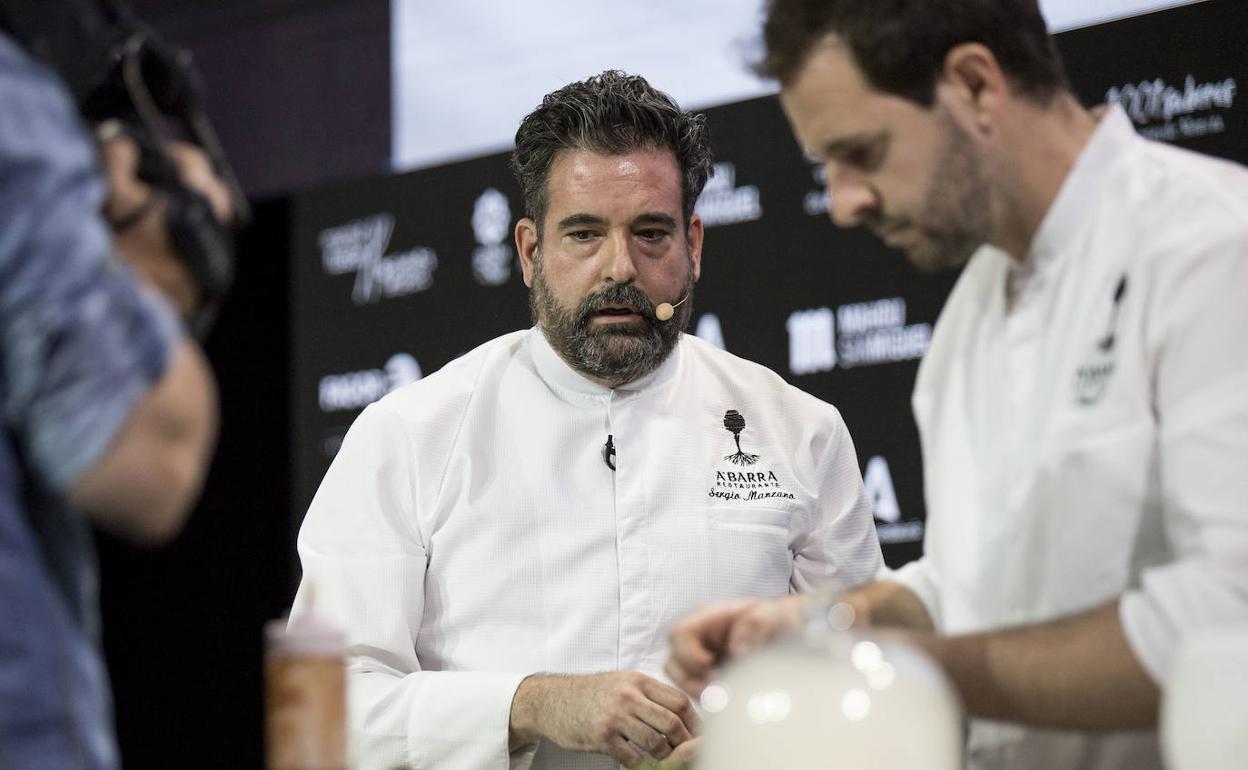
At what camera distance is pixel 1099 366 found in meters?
1.17

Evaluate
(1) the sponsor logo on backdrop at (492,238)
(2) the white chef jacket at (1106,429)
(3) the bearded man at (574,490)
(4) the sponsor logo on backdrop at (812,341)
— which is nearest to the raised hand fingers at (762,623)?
(2) the white chef jacket at (1106,429)

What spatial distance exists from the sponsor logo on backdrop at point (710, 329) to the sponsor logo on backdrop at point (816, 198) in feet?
0.97

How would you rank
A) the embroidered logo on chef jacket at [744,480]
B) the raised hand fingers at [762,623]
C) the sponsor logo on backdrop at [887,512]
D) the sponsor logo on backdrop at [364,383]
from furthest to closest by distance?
the sponsor logo on backdrop at [364,383], the sponsor logo on backdrop at [887,512], the embroidered logo on chef jacket at [744,480], the raised hand fingers at [762,623]

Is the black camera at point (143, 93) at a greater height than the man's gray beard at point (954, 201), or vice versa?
the black camera at point (143, 93)

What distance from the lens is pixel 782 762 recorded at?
2.81 feet

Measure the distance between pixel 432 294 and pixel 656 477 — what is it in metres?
1.40

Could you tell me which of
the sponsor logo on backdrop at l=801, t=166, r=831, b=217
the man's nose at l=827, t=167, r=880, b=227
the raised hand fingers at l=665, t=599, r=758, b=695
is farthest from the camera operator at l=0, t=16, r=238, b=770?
the sponsor logo on backdrop at l=801, t=166, r=831, b=217

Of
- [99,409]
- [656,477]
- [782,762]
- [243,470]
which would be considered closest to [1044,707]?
[782,762]

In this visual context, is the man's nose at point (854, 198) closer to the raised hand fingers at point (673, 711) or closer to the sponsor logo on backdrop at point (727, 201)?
the raised hand fingers at point (673, 711)

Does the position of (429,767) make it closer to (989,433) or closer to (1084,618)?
(989,433)

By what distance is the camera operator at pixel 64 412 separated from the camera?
80cm

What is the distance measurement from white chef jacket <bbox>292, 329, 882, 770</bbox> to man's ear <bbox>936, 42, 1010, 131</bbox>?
35.4 inches

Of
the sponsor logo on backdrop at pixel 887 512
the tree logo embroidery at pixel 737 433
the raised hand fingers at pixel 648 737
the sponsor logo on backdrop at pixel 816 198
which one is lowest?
the sponsor logo on backdrop at pixel 887 512

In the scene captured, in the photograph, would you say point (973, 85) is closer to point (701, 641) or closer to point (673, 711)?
point (701, 641)
